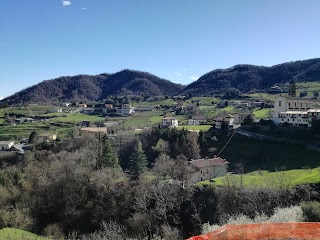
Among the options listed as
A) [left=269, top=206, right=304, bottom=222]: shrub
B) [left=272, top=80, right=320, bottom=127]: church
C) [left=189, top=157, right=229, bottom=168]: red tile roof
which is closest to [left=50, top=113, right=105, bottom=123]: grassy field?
[left=272, top=80, right=320, bottom=127]: church

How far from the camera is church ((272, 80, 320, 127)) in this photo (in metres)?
49.6

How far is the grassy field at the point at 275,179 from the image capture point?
32.5 m

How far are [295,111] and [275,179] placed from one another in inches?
839

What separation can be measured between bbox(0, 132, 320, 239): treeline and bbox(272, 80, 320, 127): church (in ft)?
46.5

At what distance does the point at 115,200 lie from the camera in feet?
124

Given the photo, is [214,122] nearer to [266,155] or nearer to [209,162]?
[209,162]

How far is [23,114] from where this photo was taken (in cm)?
10669

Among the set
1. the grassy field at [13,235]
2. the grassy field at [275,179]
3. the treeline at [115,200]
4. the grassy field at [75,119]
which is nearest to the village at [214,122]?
the grassy field at [75,119]

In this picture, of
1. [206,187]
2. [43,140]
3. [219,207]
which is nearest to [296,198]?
[219,207]

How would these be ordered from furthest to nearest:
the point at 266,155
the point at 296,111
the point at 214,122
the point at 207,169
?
the point at 214,122
the point at 296,111
the point at 207,169
the point at 266,155

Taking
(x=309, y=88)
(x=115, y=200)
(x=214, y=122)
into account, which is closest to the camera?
(x=115, y=200)

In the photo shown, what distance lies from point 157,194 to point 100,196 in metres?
6.69

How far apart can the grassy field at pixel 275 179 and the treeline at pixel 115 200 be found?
1.58 m

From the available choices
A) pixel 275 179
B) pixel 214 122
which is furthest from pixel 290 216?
pixel 214 122
